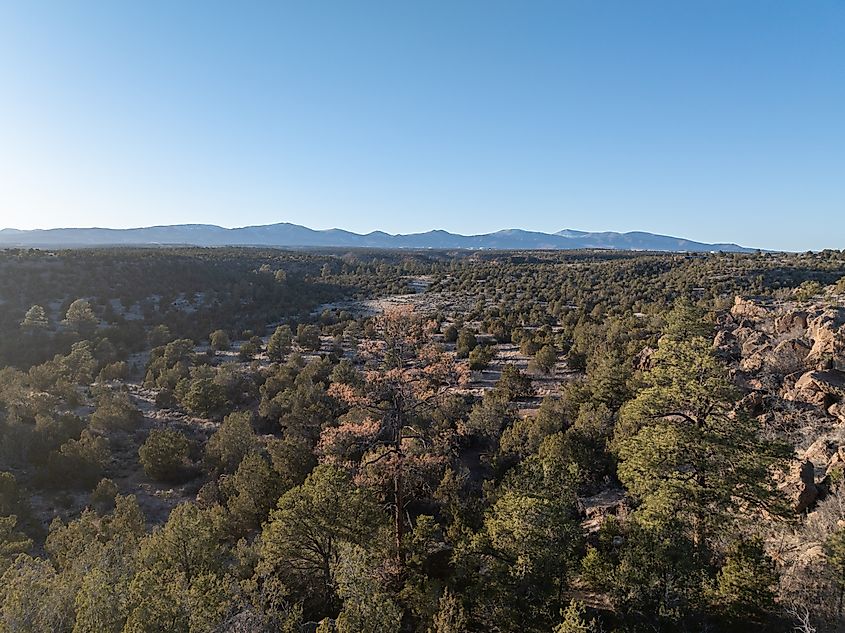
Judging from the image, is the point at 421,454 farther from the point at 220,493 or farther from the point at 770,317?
the point at 770,317

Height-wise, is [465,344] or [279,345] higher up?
[465,344]

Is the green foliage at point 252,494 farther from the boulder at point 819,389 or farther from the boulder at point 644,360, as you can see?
the boulder at point 819,389

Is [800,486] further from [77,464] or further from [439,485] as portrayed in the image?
[77,464]

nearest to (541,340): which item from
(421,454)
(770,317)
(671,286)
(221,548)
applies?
(770,317)

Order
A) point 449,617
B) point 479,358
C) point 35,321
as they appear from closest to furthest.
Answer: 1. point 449,617
2. point 479,358
3. point 35,321

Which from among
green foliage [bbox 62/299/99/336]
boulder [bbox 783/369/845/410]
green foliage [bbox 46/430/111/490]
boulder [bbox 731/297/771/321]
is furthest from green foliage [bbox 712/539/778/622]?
green foliage [bbox 62/299/99/336]

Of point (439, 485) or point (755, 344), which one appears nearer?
point (439, 485)

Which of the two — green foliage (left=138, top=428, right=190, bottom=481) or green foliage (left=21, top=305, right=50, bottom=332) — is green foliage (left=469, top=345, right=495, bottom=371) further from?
green foliage (left=21, top=305, right=50, bottom=332)

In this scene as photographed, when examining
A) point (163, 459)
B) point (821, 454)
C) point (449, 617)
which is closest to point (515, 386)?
point (821, 454)

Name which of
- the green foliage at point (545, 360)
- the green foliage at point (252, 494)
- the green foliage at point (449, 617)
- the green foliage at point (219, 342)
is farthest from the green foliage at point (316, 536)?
the green foliage at point (219, 342)
